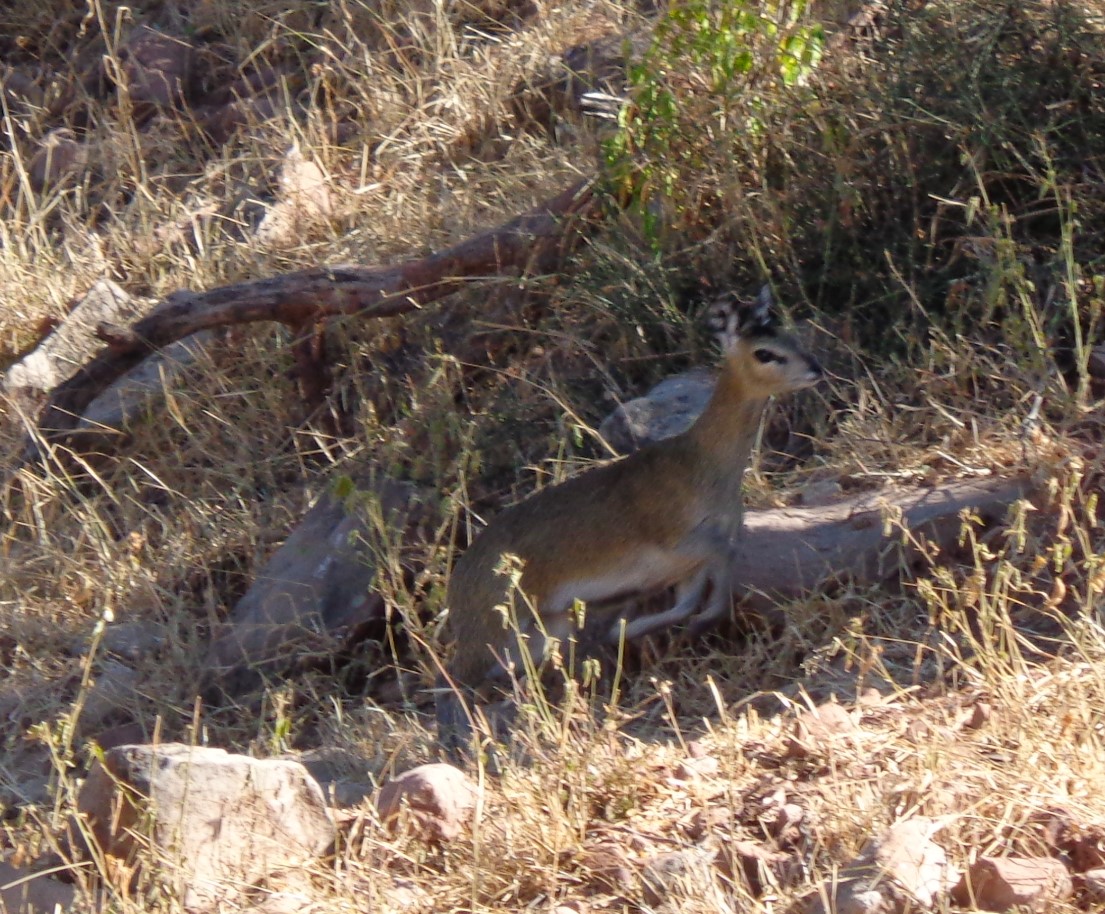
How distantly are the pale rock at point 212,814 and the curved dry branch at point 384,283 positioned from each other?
3.40 metres

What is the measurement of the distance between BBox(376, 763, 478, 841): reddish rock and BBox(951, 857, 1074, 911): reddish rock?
1.27 meters

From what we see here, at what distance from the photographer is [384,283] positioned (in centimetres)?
728

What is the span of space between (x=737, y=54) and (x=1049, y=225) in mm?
1494

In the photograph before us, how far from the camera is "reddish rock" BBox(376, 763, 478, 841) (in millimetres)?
4082

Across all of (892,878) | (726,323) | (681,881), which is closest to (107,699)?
(726,323)

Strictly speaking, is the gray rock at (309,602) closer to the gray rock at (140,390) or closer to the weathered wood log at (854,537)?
the weathered wood log at (854,537)

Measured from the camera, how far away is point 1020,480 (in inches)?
206

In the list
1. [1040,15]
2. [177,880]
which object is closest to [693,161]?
[1040,15]

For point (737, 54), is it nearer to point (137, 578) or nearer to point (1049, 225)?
point (1049, 225)

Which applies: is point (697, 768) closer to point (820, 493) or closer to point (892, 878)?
point (892, 878)

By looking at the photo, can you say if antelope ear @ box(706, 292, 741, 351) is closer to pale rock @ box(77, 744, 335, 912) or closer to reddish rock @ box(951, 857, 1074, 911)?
pale rock @ box(77, 744, 335, 912)

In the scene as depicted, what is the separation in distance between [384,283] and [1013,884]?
4625 millimetres

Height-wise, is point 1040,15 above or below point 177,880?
above

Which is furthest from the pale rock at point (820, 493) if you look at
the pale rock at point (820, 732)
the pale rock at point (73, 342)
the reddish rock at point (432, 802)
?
the pale rock at point (73, 342)
